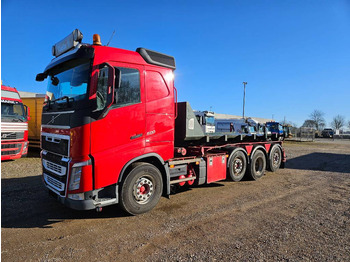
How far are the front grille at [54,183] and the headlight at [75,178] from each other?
11.7 inches

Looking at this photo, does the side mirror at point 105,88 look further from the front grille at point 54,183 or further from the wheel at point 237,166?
the wheel at point 237,166

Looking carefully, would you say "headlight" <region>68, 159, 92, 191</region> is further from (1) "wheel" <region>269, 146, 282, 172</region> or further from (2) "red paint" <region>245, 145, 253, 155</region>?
(1) "wheel" <region>269, 146, 282, 172</region>

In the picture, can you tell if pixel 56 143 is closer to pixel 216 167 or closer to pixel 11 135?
pixel 216 167

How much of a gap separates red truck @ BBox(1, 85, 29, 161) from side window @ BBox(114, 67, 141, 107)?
26.9 feet

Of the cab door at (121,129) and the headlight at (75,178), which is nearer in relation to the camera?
the headlight at (75,178)

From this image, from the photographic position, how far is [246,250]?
307 centimetres

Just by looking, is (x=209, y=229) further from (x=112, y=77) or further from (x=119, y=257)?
(x=112, y=77)

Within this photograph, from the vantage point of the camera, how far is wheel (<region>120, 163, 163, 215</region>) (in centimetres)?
399

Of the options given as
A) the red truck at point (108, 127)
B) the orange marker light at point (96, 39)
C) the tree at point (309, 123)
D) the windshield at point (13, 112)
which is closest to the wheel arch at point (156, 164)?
the red truck at point (108, 127)

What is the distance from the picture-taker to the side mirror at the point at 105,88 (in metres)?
3.52

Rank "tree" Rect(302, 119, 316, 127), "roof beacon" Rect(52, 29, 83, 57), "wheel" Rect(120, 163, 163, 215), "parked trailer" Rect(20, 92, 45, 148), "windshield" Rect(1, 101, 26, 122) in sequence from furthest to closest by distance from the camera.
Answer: "tree" Rect(302, 119, 316, 127) < "parked trailer" Rect(20, 92, 45, 148) < "windshield" Rect(1, 101, 26, 122) < "wheel" Rect(120, 163, 163, 215) < "roof beacon" Rect(52, 29, 83, 57)

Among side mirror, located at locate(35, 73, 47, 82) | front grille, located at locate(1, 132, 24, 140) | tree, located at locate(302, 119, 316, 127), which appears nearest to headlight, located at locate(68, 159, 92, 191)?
side mirror, located at locate(35, 73, 47, 82)

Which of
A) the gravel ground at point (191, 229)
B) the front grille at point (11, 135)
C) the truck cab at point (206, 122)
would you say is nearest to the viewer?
the gravel ground at point (191, 229)

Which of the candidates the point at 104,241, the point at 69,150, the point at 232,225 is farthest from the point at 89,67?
the point at 232,225
